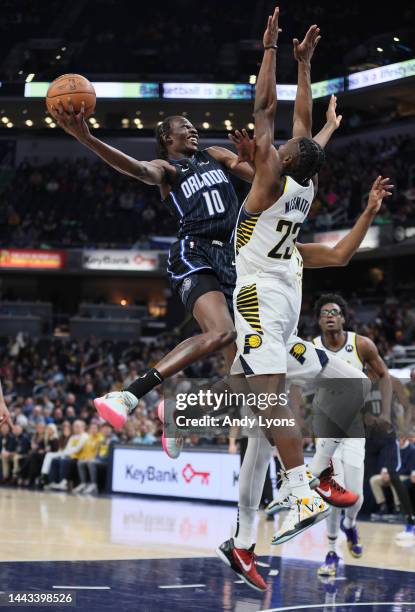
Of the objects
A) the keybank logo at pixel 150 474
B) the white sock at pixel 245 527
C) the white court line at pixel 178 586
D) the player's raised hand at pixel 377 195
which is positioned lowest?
the keybank logo at pixel 150 474

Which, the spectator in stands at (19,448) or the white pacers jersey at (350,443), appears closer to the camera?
the white pacers jersey at (350,443)

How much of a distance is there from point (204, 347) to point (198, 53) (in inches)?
1226

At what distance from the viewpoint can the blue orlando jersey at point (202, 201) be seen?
7.28m

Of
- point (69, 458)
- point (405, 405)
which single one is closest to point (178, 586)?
point (405, 405)

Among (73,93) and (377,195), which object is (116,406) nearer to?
(73,93)

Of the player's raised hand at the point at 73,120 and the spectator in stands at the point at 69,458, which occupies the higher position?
the player's raised hand at the point at 73,120

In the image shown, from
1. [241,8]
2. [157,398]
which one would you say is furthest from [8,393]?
[241,8]

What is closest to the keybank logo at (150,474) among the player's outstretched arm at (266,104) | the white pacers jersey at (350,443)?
the white pacers jersey at (350,443)

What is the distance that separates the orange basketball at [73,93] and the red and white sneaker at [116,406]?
2043mm

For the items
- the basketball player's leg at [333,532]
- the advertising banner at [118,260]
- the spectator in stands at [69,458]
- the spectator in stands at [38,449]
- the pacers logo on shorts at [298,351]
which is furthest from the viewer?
the advertising banner at [118,260]

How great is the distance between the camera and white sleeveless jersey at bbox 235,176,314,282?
20.3ft

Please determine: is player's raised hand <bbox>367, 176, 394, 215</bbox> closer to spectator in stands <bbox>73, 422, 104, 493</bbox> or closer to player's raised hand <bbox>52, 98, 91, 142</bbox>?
player's raised hand <bbox>52, 98, 91, 142</bbox>

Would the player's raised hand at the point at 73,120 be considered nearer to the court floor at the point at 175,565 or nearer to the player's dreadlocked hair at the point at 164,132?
the player's dreadlocked hair at the point at 164,132

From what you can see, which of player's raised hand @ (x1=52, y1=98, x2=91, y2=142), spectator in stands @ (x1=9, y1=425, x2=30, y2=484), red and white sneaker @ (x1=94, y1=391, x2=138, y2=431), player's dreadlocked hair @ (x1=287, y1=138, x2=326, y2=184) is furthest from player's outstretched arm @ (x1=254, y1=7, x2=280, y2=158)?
spectator in stands @ (x1=9, y1=425, x2=30, y2=484)
